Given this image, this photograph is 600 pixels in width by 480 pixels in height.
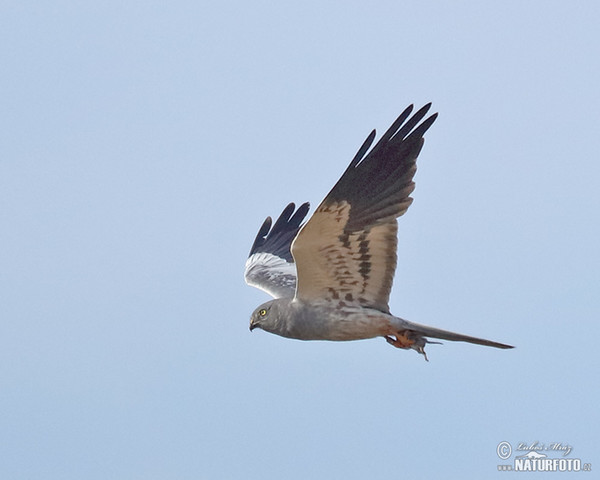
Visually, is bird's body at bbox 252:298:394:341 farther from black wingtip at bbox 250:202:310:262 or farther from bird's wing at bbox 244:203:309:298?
black wingtip at bbox 250:202:310:262

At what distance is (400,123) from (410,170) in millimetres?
550

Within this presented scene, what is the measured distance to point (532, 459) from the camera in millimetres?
14578

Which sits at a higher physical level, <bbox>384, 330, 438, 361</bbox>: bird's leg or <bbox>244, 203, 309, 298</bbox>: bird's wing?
<bbox>244, 203, 309, 298</bbox>: bird's wing

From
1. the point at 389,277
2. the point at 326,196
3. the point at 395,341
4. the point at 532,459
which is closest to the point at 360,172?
the point at 326,196

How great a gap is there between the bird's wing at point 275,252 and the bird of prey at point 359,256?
2.46 metres

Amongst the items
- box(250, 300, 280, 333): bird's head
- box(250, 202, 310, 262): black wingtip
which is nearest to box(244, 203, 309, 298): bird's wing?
box(250, 202, 310, 262): black wingtip

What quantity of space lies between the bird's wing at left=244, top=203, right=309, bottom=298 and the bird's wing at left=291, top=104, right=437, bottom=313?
320 cm

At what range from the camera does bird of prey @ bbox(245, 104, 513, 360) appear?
503 inches

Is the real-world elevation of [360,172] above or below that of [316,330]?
above

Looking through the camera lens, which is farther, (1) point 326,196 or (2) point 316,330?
(2) point 316,330

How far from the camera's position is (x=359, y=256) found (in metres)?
13.2

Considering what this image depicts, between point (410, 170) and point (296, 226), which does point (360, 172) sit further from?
point (296, 226)

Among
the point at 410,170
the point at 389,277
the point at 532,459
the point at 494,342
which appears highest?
the point at 410,170

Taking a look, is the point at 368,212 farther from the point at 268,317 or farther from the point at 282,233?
the point at 282,233
